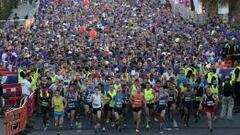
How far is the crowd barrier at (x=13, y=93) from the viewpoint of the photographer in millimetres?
25703

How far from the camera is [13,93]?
25.8 meters

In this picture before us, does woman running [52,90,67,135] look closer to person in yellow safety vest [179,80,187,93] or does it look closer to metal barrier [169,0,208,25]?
person in yellow safety vest [179,80,187,93]

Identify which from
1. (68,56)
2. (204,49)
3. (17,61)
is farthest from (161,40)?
(17,61)

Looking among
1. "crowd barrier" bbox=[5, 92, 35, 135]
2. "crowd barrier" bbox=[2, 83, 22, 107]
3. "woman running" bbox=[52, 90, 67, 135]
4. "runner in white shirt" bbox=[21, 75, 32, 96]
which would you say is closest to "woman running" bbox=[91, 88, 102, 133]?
"woman running" bbox=[52, 90, 67, 135]

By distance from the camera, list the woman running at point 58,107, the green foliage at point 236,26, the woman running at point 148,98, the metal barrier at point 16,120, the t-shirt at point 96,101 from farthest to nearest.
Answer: the green foliage at point 236,26 → the woman running at point 148,98 → the t-shirt at point 96,101 → the woman running at point 58,107 → the metal barrier at point 16,120

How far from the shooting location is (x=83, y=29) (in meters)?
38.3

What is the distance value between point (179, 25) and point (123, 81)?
16554 millimetres

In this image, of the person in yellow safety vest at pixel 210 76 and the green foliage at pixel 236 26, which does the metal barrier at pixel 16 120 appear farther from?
the green foliage at pixel 236 26

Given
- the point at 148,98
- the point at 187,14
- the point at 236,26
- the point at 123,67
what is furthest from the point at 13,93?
the point at 187,14

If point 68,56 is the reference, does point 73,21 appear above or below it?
above

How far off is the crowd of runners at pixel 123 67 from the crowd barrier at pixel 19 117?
0.50 m

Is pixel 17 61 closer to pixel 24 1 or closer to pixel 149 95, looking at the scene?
pixel 149 95

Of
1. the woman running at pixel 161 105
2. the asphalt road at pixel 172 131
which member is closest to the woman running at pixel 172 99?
the woman running at pixel 161 105

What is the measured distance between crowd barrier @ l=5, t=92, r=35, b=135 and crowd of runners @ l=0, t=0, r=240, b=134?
504 mm
